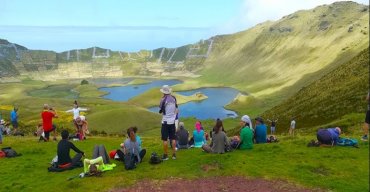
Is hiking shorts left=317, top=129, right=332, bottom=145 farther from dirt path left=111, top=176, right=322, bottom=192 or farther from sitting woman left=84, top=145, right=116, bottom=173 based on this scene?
sitting woman left=84, top=145, right=116, bottom=173

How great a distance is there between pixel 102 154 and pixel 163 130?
14.2 ft

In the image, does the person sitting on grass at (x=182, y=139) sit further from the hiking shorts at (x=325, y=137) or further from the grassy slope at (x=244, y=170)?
the hiking shorts at (x=325, y=137)

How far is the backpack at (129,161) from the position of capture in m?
25.3

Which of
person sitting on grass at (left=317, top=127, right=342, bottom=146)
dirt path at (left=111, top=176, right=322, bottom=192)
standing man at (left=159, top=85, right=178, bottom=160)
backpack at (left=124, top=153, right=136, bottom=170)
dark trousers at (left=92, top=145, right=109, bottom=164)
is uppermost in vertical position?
standing man at (left=159, top=85, right=178, bottom=160)

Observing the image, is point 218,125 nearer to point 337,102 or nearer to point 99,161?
point 99,161

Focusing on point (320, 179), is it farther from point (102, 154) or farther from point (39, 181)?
point (39, 181)

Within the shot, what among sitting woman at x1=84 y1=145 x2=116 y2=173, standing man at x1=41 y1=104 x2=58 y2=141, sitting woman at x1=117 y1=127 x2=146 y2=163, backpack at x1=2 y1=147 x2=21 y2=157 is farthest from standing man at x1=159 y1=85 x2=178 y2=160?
standing man at x1=41 y1=104 x2=58 y2=141

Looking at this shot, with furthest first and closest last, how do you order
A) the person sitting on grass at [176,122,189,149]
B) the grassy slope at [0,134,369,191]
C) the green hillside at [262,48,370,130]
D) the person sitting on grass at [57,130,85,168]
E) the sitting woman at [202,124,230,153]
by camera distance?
the green hillside at [262,48,370,130]
the person sitting on grass at [176,122,189,149]
the sitting woman at [202,124,230,153]
the person sitting on grass at [57,130,85,168]
the grassy slope at [0,134,369,191]

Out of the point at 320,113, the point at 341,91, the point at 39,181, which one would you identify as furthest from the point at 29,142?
the point at 341,91

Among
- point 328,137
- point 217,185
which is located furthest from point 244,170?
point 328,137

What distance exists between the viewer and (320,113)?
77000 mm

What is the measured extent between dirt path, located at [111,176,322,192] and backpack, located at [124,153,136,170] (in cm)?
267

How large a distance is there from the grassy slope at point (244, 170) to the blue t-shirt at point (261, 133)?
1.87 m

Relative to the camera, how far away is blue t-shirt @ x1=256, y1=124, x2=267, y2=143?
101 ft
